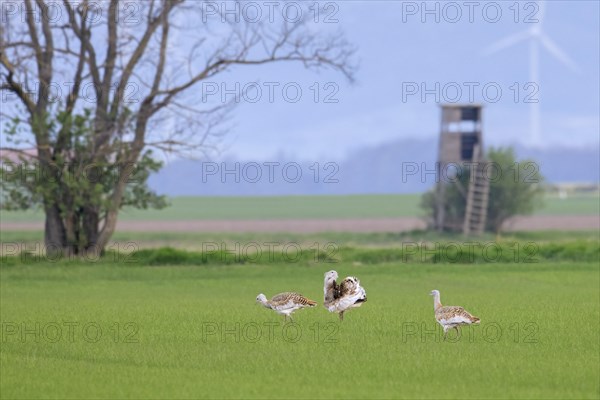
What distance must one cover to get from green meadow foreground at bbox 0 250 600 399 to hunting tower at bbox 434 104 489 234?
21183mm

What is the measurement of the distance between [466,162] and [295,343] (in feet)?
121

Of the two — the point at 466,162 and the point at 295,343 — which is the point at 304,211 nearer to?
the point at 466,162

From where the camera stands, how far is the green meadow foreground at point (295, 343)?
1415cm

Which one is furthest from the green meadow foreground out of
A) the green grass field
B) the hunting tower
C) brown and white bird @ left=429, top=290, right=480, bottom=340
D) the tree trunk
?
the green grass field

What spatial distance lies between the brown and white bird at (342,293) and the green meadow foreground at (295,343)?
0.38 metres

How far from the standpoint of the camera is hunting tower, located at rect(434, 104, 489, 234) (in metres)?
53.4

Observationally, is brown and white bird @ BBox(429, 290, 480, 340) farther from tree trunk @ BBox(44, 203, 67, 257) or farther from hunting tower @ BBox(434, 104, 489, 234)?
hunting tower @ BBox(434, 104, 489, 234)

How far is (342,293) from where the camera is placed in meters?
19.8

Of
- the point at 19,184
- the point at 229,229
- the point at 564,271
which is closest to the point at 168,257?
the point at 19,184

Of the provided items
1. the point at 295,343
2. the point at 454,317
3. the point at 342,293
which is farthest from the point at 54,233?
the point at 454,317

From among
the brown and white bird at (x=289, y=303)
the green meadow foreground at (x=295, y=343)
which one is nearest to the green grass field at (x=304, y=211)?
the green meadow foreground at (x=295, y=343)

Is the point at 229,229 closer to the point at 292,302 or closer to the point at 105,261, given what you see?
the point at 105,261

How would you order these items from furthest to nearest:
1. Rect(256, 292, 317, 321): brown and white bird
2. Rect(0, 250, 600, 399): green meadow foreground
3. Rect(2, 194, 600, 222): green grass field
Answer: Rect(2, 194, 600, 222): green grass field, Rect(256, 292, 317, 321): brown and white bird, Rect(0, 250, 600, 399): green meadow foreground

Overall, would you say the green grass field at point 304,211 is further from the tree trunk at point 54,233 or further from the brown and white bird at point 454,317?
the brown and white bird at point 454,317
